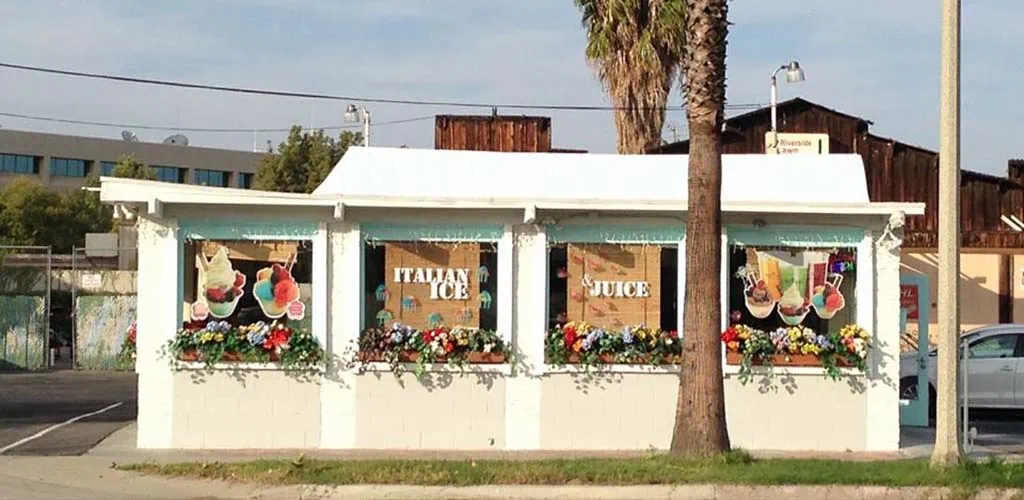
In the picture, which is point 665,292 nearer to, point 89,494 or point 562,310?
point 562,310

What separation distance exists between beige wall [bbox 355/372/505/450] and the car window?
27.4ft

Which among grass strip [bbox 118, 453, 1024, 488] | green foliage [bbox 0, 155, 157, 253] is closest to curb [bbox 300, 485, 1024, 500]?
grass strip [bbox 118, 453, 1024, 488]

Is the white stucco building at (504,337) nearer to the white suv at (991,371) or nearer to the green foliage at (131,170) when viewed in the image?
the white suv at (991,371)

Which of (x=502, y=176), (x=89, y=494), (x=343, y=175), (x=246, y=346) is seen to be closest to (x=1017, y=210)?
(x=502, y=176)

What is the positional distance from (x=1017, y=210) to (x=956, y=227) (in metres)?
13.7

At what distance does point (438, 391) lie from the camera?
15023mm

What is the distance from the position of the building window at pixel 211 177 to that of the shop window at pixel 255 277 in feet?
214

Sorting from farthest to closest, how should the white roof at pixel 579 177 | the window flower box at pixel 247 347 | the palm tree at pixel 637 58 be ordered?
1. the palm tree at pixel 637 58
2. the white roof at pixel 579 177
3. the window flower box at pixel 247 347

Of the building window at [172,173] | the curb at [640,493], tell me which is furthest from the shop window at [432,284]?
the building window at [172,173]

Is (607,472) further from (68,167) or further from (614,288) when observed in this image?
(68,167)

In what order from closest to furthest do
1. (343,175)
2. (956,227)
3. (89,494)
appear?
1. (89,494)
2. (956,227)
3. (343,175)

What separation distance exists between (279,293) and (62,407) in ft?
24.2

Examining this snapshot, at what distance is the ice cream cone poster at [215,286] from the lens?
15.1 metres

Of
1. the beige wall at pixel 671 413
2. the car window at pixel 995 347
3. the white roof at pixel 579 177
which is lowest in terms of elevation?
the beige wall at pixel 671 413
